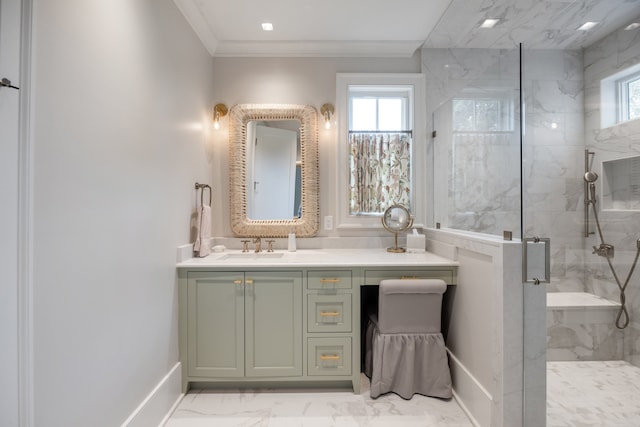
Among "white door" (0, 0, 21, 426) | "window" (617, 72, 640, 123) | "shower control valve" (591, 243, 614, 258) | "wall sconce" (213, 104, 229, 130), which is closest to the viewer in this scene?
"white door" (0, 0, 21, 426)

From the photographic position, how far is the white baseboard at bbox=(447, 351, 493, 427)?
1622 millimetres

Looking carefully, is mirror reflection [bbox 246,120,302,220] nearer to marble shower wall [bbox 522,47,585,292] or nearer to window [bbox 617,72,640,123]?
marble shower wall [bbox 522,47,585,292]

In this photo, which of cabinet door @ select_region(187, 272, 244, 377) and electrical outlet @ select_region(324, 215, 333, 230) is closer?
cabinet door @ select_region(187, 272, 244, 377)

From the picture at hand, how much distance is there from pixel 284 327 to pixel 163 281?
78 centimetres

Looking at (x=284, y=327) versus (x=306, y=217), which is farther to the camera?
(x=306, y=217)

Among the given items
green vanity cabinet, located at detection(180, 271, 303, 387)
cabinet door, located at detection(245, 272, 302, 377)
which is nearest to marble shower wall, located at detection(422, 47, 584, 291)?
cabinet door, located at detection(245, 272, 302, 377)

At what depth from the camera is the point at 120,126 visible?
138 centimetres

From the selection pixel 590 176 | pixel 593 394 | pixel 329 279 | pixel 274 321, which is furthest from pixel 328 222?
pixel 593 394

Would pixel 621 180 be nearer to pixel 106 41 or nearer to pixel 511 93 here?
pixel 511 93

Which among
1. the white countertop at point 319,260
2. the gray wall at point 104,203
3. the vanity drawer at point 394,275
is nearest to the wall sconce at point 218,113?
the gray wall at point 104,203

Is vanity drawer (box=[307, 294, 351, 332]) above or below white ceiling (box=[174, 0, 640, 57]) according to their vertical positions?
below

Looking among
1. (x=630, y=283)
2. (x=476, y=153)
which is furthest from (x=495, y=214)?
(x=630, y=283)

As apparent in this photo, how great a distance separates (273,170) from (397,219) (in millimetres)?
1102

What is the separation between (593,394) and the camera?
4.56ft
